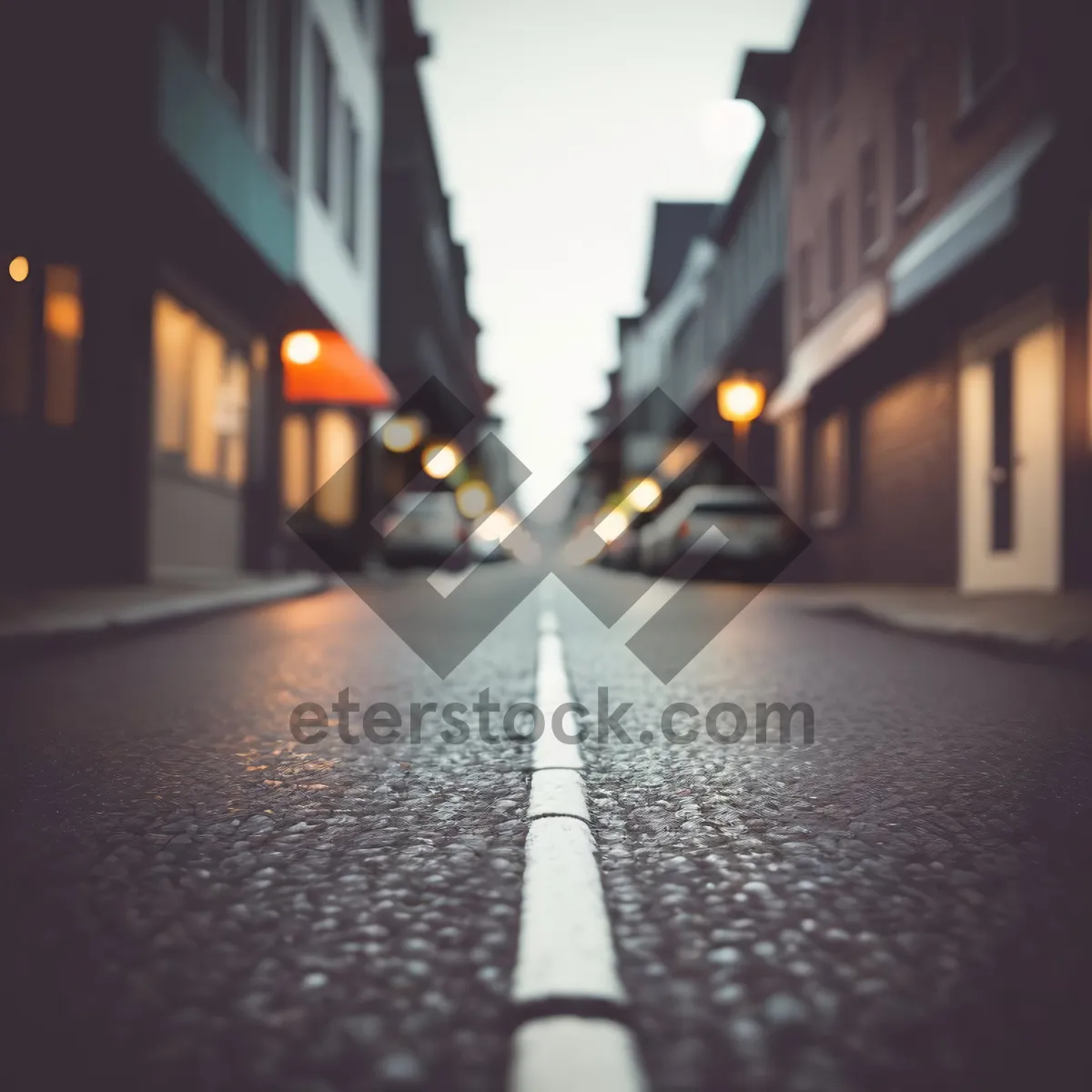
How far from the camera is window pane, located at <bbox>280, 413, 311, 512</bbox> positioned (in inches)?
1008

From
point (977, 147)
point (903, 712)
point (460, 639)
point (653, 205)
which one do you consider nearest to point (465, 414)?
point (653, 205)

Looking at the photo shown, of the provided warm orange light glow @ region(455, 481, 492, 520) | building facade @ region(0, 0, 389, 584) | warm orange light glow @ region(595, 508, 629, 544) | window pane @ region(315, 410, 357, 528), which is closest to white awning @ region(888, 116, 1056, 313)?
building facade @ region(0, 0, 389, 584)

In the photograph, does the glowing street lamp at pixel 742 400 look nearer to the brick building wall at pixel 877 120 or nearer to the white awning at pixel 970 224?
the brick building wall at pixel 877 120

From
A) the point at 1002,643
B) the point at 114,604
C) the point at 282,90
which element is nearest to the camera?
the point at 1002,643

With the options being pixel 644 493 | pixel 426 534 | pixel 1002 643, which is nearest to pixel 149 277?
pixel 1002 643

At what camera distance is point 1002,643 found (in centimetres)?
747

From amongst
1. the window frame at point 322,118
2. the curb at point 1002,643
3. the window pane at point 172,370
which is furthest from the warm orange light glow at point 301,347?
the curb at point 1002,643

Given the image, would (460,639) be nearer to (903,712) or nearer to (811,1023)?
(903,712)

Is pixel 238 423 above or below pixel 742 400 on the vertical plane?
below

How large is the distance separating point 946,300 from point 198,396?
9667 millimetres

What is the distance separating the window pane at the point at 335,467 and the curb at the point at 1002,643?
60.6ft

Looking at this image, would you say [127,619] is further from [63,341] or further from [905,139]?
[905,139]

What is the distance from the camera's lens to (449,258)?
48.8 metres

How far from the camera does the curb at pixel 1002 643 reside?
265 inches
